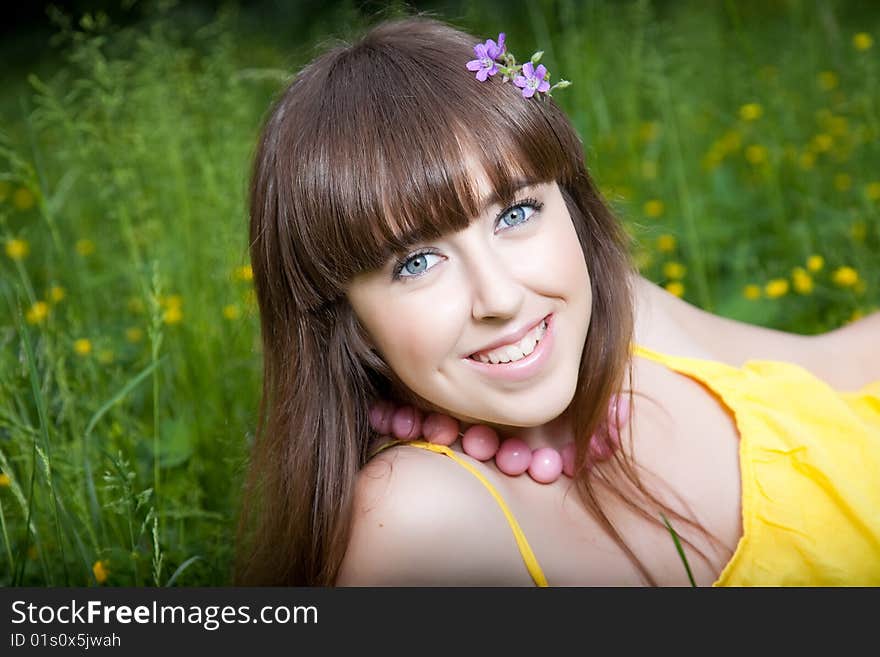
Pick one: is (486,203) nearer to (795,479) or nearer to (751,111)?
(795,479)

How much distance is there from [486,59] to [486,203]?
19cm

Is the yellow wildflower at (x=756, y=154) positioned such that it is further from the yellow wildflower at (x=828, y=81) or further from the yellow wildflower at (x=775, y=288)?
the yellow wildflower at (x=775, y=288)

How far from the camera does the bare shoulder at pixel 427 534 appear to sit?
117 cm

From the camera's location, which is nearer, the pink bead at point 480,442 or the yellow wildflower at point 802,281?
the pink bead at point 480,442

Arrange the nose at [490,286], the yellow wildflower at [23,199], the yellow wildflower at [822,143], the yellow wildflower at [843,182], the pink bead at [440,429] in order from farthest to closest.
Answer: the yellow wildflower at [23,199] → the yellow wildflower at [822,143] → the yellow wildflower at [843,182] → the pink bead at [440,429] → the nose at [490,286]

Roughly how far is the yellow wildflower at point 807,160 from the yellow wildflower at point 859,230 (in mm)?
316

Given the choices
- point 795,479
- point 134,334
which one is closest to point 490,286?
point 795,479

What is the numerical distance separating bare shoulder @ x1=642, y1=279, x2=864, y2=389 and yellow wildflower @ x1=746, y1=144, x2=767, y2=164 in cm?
83

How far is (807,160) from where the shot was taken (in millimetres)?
2537

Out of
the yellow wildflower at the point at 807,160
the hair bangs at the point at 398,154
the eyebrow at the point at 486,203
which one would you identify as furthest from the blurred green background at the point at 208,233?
the eyebrow at the point at 486,203

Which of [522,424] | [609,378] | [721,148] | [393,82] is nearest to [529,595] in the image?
[522,424]

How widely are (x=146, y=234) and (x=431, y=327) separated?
4.14 ft

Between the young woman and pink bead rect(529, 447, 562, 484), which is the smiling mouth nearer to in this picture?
the young woman

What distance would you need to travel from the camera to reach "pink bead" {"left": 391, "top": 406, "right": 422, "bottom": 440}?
133 centimetres
